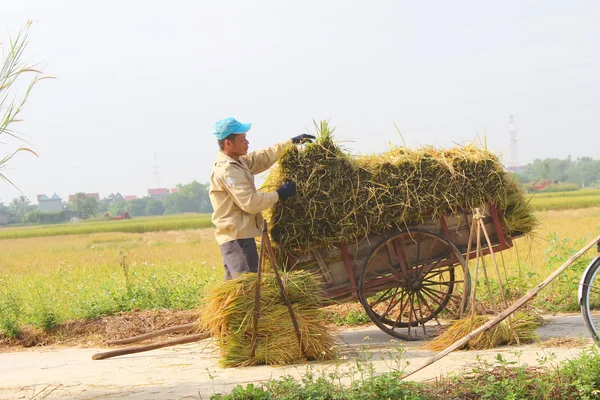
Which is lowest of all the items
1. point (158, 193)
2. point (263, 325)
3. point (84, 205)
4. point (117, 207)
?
point (263, 325)

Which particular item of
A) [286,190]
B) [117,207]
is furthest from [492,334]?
[117,207]

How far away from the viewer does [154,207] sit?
99438mm

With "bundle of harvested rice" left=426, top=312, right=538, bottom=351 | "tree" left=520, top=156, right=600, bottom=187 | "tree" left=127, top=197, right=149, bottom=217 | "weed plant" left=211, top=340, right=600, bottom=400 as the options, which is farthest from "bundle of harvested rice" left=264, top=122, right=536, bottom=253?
"tree" left=127, top=197, right=149, bottom=217

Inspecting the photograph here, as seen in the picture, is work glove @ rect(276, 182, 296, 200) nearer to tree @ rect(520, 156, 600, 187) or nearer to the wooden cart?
the wooden cart

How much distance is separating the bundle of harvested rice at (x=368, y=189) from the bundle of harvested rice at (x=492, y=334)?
3.58 feet

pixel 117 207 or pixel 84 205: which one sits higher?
pixel 84 205

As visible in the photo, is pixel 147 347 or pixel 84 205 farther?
pixel 84 205

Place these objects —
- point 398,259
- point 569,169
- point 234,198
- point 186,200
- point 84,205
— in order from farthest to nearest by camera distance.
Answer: point 569,169, point 186,200, point 84,205, point 398,259, point 234,198

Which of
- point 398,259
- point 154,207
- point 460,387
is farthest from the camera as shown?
point 154,207

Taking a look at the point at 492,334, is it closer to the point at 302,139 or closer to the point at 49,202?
the point at 302,139

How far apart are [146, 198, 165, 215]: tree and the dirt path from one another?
93.0m

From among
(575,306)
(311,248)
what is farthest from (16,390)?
(575,306)

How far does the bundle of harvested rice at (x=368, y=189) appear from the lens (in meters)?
6.01

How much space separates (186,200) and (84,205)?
1423 centimetres
